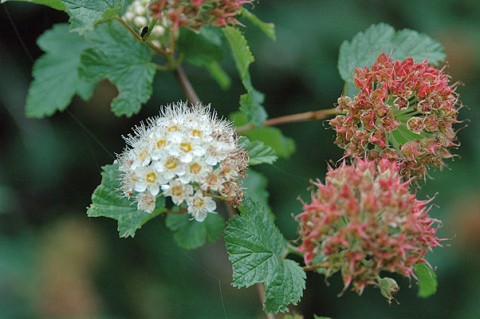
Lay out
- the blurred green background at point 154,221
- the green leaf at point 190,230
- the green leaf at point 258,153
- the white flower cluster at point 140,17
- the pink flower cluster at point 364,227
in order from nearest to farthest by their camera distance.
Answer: the pink flower cluster at point 364,227 < the green leaf at point 258,153 < the white flower cluster at point 140,17 < the green leaf at point 190,230 < the blurred green background at point 154,221

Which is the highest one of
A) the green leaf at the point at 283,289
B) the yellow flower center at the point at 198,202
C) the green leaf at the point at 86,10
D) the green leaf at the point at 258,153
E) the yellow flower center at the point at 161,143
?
the green leaf at the point at 86,10

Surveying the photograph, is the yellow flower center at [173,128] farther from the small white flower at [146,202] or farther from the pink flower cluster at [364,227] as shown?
the pink flower cluster at [364,227]

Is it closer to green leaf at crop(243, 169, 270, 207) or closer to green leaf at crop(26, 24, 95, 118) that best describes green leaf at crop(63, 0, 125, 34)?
green leaf at crop(26, 24, 95, 118)

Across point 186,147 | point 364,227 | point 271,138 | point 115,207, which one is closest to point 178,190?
point 186,147

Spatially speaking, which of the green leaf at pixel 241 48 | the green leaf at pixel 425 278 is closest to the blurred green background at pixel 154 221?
the green leaf at pixel 425 278

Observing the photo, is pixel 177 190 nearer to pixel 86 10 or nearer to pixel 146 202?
pixel 146 202

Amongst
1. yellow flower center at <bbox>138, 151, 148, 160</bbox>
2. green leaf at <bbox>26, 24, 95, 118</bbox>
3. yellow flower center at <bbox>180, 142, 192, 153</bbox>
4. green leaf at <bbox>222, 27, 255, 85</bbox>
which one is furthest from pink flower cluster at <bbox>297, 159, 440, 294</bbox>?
green leaf at <bbox>26, 24, 95, 118</bbox>
